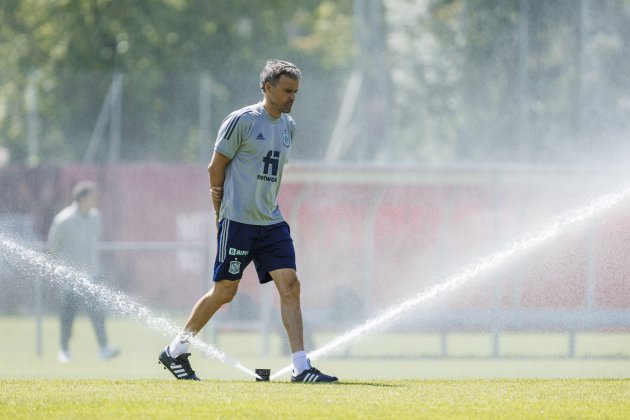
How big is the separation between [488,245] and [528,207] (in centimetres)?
58

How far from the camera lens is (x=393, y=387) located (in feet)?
27.9

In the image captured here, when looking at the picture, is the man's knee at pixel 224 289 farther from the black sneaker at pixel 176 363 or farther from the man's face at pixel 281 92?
the man's face at pixel 281 92

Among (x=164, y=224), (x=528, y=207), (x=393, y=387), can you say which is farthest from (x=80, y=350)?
(x=164, y=224)

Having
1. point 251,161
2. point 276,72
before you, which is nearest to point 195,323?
point 251,161

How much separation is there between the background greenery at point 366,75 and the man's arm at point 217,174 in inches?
548

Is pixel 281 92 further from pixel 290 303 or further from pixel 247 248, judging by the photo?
pixel 290 303

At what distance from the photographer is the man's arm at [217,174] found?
8.83 meters

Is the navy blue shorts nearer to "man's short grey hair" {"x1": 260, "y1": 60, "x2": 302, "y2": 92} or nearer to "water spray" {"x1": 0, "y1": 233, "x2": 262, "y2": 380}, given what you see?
"man's short grey hair" {"x1": 260, "y1": 60, "x2": 302, "y2": 92}

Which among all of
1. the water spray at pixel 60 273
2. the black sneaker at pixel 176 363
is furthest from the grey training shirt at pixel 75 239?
the black sneaker at pixel 176 363

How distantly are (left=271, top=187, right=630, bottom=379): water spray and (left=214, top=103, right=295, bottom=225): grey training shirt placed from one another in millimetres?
3891

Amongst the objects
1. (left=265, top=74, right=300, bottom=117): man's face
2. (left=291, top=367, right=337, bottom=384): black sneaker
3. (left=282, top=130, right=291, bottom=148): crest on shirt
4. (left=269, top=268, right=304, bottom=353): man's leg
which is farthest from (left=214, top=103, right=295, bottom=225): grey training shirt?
(left=291, top=367, right=337, bottom=384): black sneaker

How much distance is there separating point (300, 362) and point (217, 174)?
1326 mm

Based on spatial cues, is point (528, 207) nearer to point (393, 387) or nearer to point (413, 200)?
point (413, 200)

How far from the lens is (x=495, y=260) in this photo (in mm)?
13500
